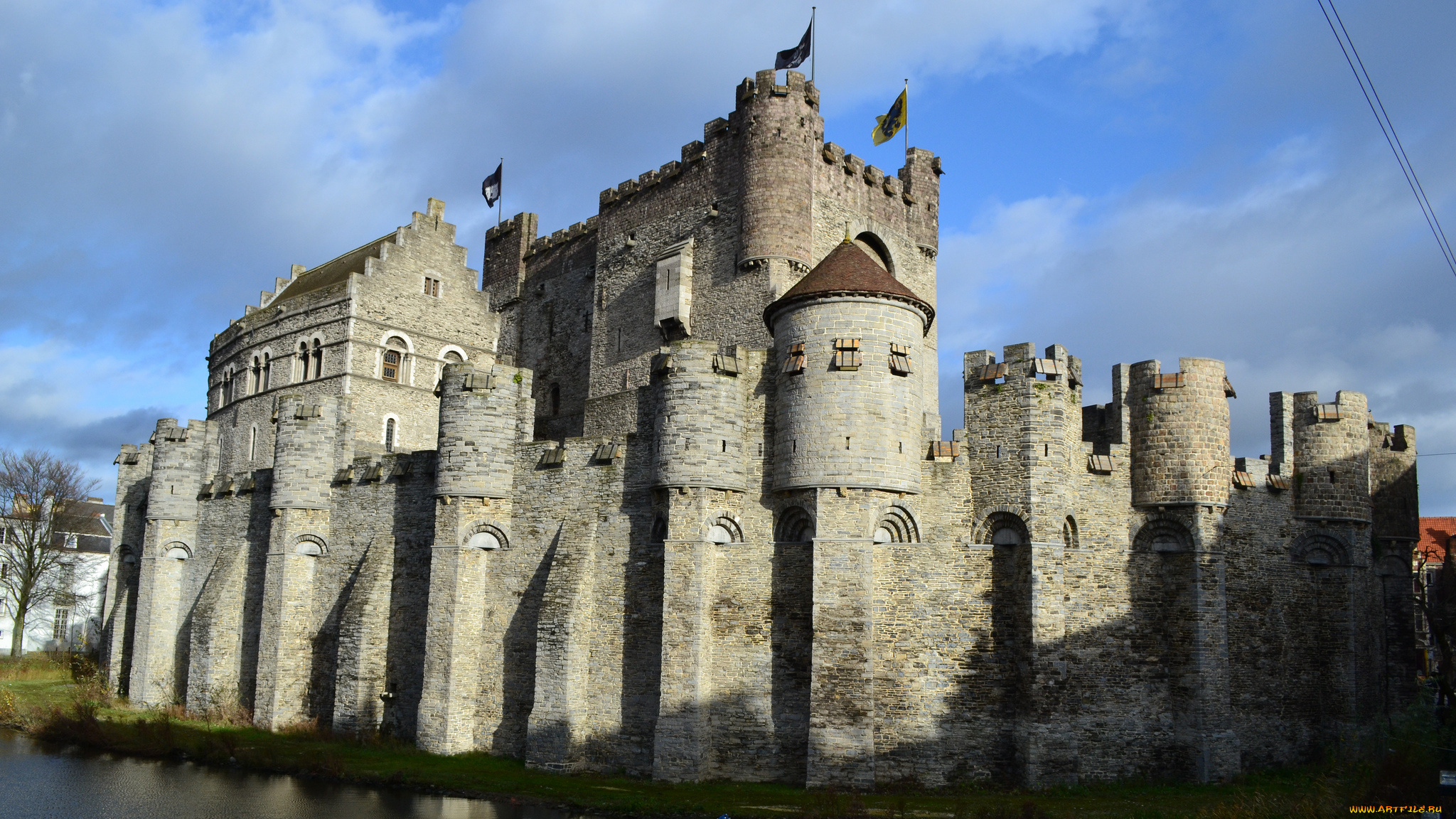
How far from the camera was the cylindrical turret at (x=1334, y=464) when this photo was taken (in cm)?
2808

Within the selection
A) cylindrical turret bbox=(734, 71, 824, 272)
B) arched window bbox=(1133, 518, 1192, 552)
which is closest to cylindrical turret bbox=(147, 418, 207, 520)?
cylindrical turret bbox=(734, 71, 824, 272)

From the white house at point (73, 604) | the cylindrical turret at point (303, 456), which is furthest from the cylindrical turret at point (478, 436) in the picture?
the white house at point (73, 604)

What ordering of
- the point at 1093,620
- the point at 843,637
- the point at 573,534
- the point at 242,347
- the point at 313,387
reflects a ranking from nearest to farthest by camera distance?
the point at 843,637 → the point at 1093,620 → the point at 573,534 → the point at 313,387 → the point at 242,347

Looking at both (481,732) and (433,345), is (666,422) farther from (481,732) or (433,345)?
(433,345)

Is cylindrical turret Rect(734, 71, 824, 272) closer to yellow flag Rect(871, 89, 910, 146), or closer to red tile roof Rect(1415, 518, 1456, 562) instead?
yellow flag Rect(871, 89, 910, 146)

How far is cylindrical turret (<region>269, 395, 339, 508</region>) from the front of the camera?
34312 millimetres

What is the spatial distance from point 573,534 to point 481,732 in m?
5.47

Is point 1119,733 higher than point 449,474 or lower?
lower

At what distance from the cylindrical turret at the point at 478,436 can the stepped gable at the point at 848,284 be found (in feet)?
24.6

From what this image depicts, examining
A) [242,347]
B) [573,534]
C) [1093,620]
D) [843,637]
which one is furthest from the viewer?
[242,347]

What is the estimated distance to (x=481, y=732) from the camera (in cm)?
2800

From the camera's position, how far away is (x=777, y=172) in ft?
111

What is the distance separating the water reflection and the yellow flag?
76.8 feet

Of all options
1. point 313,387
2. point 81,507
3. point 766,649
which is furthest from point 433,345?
point 81,507
